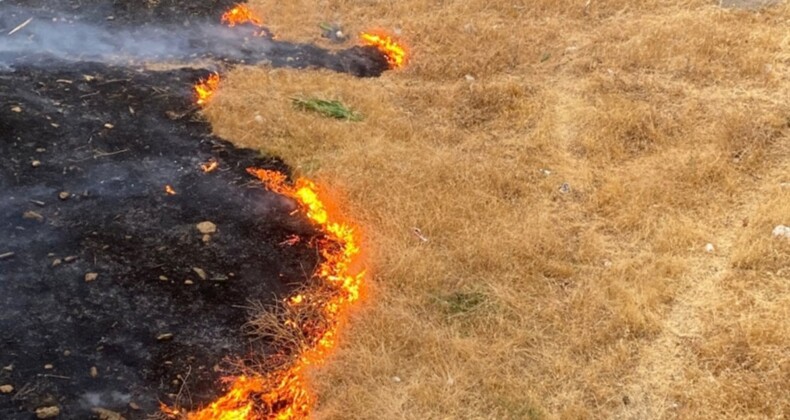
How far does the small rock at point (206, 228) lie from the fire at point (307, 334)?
2.64 ft

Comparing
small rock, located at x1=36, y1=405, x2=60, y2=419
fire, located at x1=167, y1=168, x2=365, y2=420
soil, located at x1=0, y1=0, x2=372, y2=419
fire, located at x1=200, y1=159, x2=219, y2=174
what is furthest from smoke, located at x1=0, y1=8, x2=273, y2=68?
small rock, located at x1=36, y1=405, x2=60, y2=419

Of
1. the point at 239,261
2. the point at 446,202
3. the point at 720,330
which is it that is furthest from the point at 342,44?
the point at 720,330

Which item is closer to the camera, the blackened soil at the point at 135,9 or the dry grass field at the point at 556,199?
the dry grass field at the point at 556,199

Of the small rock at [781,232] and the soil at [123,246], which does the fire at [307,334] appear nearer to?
the soil at [123,246]

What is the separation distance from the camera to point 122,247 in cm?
532

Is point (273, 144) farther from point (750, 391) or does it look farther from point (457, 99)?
point (750, 391)

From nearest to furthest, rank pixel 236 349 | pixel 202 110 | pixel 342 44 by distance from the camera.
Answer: pixel 236 349
pixel 202 110
pixel 342 44

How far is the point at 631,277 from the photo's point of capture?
17.3ft

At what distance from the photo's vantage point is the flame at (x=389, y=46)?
8.77m

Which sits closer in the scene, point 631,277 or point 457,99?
point 631,277

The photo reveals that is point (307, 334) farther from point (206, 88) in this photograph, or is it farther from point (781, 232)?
point (206, 88)

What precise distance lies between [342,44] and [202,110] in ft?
8.22

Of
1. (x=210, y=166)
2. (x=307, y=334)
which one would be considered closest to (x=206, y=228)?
(x=210, y=166)

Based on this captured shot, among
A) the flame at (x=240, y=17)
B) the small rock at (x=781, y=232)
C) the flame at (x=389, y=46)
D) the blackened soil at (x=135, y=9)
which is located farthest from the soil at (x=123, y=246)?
the small rock at (x=781, y=232)
